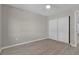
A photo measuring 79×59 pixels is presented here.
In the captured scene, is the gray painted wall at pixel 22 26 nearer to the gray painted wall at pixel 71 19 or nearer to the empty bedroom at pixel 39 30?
the empty bedroom at pixel 39 30

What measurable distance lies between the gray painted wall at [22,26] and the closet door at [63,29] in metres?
0.33

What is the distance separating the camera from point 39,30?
168cm

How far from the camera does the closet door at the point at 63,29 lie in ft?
5.41

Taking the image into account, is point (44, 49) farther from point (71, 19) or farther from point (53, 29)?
point (71, 19)

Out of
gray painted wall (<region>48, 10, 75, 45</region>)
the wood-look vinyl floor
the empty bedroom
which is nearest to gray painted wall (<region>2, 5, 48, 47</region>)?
the empty bedroom

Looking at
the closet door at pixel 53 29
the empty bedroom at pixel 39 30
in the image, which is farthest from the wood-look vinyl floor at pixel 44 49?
the closet door at pixel 53 29

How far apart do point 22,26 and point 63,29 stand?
3.10 feet

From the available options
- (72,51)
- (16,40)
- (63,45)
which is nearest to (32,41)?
(16,40)

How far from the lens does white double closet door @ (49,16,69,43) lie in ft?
5.42

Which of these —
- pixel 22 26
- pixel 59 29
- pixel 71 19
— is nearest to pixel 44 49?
pixel 59 29

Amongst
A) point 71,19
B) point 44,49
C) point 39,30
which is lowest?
point 44,49

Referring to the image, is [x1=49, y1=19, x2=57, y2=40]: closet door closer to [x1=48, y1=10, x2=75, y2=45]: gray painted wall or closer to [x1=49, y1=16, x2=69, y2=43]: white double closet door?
[x1=49, y1=16, x2=69, y2=43]: white double closet door

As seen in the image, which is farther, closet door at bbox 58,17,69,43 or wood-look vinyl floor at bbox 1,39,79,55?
closet door at bbox 58,17,69,43

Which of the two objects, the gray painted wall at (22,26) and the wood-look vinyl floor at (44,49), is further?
the gray painted wall at (22,26)
